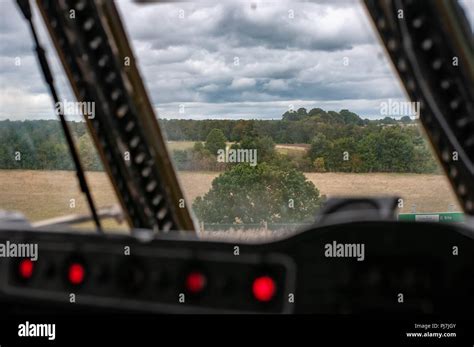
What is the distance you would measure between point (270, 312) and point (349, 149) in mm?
489

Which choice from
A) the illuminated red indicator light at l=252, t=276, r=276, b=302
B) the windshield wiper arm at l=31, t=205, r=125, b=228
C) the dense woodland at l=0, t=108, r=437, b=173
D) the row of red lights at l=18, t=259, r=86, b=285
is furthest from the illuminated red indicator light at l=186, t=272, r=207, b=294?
the windshield wiper arm at l=31, t=205, r=125, b=228

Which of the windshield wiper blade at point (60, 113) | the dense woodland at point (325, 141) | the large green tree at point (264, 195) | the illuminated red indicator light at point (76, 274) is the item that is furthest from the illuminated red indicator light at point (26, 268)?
the large green tree at point (264, 195)

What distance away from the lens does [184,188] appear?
1928mm

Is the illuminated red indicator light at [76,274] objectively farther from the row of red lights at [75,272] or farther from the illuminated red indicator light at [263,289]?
the illuminated red indicator light at [263,289]

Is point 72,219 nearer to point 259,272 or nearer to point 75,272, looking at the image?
point 75,272

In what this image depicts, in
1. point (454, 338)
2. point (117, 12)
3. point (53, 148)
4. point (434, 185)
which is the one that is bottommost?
point (454, 338)

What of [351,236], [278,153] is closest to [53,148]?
[278,153]

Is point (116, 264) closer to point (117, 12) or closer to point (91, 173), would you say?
point (91, 173)

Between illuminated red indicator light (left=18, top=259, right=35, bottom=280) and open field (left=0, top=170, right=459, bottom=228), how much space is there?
259 millimetres

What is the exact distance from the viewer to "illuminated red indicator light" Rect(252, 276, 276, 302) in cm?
130

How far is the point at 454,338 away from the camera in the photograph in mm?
1242

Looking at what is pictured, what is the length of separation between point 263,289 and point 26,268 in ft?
1.90

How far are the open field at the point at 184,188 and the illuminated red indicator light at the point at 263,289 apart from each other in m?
0.33

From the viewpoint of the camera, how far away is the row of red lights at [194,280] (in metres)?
1.30
